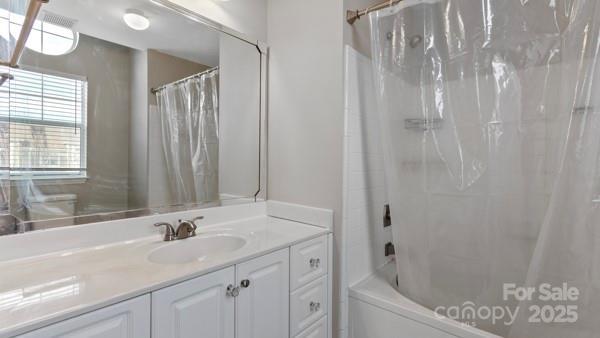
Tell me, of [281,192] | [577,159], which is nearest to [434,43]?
[577,159]

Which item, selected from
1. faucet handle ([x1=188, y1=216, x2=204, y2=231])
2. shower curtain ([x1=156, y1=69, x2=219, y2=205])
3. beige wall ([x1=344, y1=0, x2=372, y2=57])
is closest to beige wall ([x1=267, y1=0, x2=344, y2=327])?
beige wall ([x1=344, y1=0, x2=372, y2=57])

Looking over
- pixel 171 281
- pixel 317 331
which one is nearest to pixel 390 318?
pixel 317 331

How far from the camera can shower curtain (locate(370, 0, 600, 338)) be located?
1.08 m

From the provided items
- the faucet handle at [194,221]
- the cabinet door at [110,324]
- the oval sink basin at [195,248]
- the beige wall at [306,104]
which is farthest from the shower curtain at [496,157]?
the cabinet door at [110,324]

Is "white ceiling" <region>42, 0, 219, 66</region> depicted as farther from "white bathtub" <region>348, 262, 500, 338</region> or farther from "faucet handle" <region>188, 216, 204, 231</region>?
"white bathtub" <region>348, 262, 500, 338</region>

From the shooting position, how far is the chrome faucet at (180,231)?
129 cm

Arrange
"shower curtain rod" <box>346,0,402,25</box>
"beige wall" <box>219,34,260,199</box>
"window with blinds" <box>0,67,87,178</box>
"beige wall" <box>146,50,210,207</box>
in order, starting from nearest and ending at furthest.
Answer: "window with blinds" <box>0,67,87,178</box>
"beige wall" <box>146,50,210,207</box>
"shower curtain rod" <box>346,0,402,25</box>
"beige wall" <box>219,34,260,199</box>

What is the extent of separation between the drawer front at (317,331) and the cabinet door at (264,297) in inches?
5.6

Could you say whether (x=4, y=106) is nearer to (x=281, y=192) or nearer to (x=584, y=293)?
(x=281, y=192)

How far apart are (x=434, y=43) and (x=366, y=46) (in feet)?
1.23

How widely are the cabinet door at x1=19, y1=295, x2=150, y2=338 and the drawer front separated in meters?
0.76

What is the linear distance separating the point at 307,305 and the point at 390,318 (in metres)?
0.44

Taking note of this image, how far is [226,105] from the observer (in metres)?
1.70

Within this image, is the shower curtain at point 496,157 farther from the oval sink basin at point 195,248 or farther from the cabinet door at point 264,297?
the oval sink basin at point 195,248
